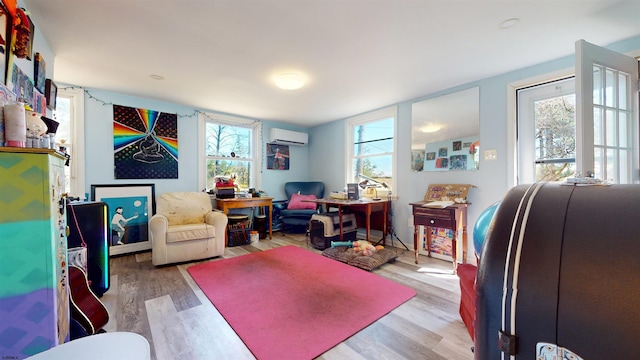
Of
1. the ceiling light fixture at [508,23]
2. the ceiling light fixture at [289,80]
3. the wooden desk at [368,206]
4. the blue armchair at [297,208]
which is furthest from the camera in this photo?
the blue armchair at [297,208]

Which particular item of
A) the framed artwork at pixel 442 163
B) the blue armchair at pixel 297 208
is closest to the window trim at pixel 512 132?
the framed artwork at pixel 442 163

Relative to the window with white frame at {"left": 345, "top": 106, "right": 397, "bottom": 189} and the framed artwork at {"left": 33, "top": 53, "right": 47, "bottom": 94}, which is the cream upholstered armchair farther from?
the window with white frame at {"left": 345, "top": 106, "right": 397, "bottom": 189}

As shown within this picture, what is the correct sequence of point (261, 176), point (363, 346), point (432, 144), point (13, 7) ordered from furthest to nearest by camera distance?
point (261, 176) → point (432, 144) → point (363, 346) → point (13, 7)

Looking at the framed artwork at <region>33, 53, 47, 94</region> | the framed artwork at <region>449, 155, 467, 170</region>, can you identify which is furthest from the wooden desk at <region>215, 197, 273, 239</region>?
the framed artwork at <region>449, 155, 467, 170</region>

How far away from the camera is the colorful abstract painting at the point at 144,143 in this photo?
3426mm

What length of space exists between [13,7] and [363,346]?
2.82 metres

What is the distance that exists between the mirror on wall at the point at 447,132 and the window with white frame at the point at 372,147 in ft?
1.41

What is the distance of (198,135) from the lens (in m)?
4.08

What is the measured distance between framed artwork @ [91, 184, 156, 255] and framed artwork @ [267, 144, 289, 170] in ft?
6.64

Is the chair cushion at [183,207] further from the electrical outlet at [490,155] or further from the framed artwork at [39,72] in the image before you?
the electrical outlet at [490,155]

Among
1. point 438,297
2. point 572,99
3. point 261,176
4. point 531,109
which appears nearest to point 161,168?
point 261,176

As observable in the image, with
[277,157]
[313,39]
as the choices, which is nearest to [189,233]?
[277,157]

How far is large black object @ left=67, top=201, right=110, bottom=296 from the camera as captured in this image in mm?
2086

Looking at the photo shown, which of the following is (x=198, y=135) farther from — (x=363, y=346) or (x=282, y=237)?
(x=363, y=346)
